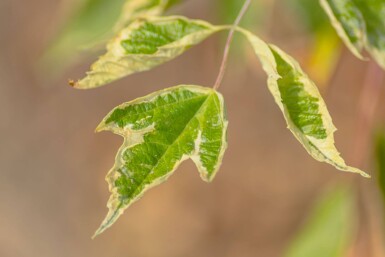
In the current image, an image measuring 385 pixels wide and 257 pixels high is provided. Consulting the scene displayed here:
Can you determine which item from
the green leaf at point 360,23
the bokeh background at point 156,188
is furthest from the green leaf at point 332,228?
the bokeh background at point 156,188

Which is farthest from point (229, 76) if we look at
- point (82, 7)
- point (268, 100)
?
point (82, 7)

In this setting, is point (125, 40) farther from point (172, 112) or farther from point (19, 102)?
point (19, 102)

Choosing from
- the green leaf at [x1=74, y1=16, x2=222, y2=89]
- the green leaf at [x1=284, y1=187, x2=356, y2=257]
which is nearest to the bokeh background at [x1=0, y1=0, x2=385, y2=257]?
the green leaf at [x1=284, y1=187, x2=356, y2=257]

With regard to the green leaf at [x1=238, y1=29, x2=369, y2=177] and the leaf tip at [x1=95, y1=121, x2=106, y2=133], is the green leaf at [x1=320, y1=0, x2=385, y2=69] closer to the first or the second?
the green leaf at [x1=238, y1=29, x2=369, y2=177]

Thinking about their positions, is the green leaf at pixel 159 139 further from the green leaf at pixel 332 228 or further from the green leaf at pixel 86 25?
the green leaf at pixel 332 228

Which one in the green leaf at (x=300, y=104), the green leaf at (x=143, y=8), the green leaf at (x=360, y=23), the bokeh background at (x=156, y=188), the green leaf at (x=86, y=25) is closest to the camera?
the green leaf at (x=300, y=104)

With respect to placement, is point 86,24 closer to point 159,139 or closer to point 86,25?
point 86,25

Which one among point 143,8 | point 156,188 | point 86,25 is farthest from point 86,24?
point 156,188
